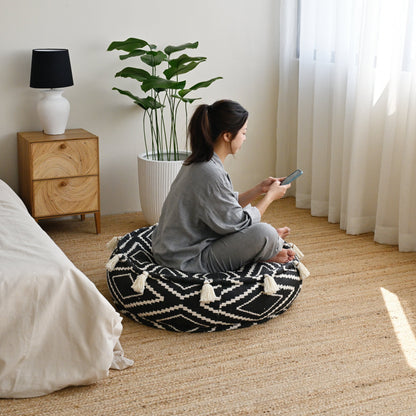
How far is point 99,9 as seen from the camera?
347 cm

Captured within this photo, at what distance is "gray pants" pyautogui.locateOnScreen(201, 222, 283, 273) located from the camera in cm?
244

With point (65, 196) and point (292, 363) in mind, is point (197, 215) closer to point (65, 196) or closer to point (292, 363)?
point (292, 363)

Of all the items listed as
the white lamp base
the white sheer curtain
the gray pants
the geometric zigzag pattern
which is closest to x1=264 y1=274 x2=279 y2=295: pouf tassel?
the geometric zigzag pattern

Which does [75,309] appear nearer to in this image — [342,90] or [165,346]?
[165,346]

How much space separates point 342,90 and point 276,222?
33.6 inches

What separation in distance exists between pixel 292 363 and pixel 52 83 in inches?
74.9

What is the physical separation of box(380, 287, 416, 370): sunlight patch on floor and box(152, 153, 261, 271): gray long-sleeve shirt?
2.25 feet

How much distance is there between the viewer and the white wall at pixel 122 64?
3.37m

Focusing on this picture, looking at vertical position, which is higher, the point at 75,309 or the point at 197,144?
the point at 197,144

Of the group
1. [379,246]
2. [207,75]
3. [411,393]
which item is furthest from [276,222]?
[411,393]

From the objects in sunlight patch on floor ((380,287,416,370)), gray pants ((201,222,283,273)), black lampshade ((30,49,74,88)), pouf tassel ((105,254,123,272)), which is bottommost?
sunlight patch on floor ((380,287,416,370))

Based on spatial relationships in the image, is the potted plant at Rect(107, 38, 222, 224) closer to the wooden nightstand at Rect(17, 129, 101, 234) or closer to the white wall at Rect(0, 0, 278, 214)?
the white wall at Rect(0, 0, 278, 214)

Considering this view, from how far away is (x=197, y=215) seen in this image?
2.41 meters

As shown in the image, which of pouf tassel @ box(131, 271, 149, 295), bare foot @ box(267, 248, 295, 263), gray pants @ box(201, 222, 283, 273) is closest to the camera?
pouf tassel @ box(131, 271, 149, 295)
